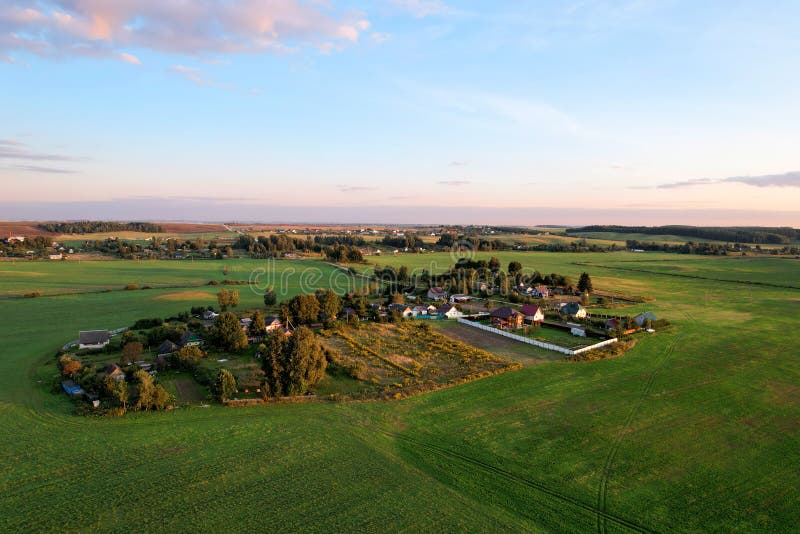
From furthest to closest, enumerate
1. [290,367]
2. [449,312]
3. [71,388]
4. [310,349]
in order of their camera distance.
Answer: [449,312], [310,349], [71,388], [290,367]

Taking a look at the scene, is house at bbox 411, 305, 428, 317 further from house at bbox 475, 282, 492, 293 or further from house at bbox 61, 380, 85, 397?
house at bbox 61, 380, 85, 397

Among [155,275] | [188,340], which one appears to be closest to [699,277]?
[188,340]

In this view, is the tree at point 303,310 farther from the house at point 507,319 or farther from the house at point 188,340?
the house at point 507,319

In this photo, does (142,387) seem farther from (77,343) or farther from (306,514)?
(77,343)

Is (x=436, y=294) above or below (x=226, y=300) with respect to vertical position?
below

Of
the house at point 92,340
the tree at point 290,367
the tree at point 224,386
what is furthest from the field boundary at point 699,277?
the house at point 92,340

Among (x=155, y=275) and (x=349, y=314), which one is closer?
(x=349, y=314)

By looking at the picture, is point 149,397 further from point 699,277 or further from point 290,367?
point 699,277
